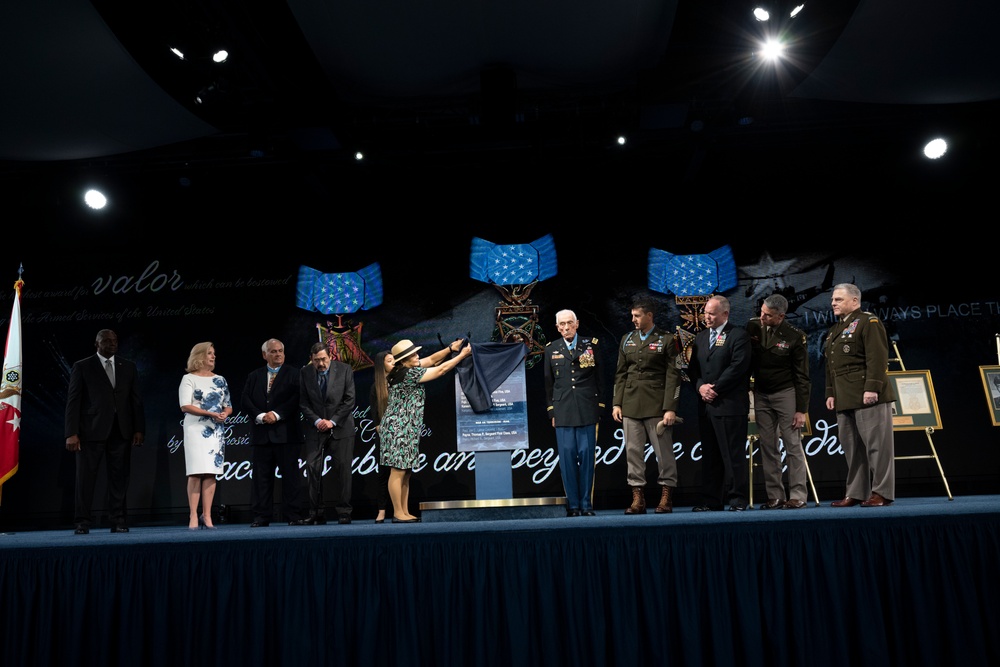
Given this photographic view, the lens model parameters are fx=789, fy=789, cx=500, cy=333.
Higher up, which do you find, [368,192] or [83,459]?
[368,192]

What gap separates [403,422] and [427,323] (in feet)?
8.16

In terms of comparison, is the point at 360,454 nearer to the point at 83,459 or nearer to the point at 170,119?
the point at 83,459

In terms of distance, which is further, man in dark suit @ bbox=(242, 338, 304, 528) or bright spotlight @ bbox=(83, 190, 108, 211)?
bright spotlight @ bbox=(83, 190, 108, 211)

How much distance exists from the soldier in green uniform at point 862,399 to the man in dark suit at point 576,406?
1661mm

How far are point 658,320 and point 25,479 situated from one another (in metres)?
6.86

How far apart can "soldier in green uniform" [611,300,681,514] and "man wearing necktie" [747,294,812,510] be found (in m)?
0.62

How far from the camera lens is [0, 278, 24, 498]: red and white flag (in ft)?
22.2

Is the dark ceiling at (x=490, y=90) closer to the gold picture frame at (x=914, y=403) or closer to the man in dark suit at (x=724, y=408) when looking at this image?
the man in dark suit at (x=724, y=408)

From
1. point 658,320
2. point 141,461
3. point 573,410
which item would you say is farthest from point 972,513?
point 141,461

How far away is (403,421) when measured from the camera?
6137 millimetres

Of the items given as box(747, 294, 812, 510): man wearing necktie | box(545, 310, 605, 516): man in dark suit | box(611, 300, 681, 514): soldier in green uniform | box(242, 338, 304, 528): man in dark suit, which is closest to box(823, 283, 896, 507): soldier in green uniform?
box(747, 294, 812, 510): man wearing necktie

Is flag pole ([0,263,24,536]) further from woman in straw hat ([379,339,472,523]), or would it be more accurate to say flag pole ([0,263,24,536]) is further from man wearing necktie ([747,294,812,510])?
man wearing necktie ([747,294,812,510])

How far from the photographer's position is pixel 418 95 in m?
7.32

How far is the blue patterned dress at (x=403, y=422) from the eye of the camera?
19.9ft
